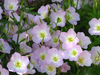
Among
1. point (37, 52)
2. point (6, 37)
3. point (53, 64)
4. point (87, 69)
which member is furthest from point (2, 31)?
point (87, 69)

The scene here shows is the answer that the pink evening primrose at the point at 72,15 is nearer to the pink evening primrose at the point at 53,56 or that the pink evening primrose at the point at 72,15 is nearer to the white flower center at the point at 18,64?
the pink evening primrose at the point at 53,56

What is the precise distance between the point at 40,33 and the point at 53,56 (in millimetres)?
151

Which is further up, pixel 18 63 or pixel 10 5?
pixel 10 5

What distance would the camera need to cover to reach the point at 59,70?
35.1 inches

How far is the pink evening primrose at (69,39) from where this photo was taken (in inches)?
34.6

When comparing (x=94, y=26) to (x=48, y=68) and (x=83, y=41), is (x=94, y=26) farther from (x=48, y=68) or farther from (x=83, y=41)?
(x=48, y=68)

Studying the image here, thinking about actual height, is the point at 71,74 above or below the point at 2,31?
below

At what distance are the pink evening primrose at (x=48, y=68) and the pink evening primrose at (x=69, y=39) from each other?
107mm

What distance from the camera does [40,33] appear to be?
38.7 inches

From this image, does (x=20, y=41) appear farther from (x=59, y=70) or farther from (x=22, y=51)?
(x=59, y=70)

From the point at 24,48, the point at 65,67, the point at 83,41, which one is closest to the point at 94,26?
the point at 83,41

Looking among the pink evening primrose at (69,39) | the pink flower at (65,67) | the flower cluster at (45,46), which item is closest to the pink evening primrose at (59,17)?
the flower cluster at (45,46)

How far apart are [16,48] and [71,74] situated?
29 cm

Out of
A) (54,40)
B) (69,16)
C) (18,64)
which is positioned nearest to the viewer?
(18,64)
